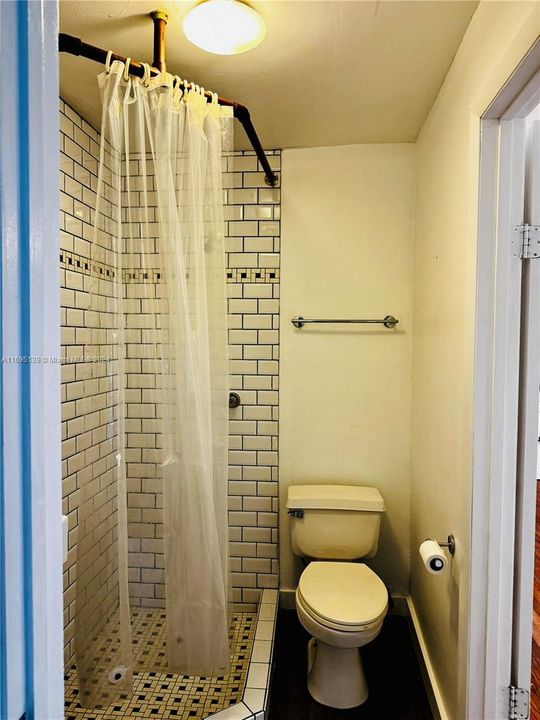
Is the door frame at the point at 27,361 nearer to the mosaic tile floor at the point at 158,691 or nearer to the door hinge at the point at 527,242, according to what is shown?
the mosaic tile floor at the point at 158,691

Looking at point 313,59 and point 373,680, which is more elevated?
point 313,59

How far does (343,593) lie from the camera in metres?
1.88

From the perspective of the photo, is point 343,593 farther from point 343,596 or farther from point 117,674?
point 117,674

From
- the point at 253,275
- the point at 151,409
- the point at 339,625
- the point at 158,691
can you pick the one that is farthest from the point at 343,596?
the point at 253,275

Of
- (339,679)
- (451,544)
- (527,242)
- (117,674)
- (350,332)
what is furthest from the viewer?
(350,332)

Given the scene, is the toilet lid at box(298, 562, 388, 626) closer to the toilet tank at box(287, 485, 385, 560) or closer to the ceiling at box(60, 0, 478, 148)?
the toilet tank at box(287, 485, 385, 560)

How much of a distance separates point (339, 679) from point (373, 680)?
23cm

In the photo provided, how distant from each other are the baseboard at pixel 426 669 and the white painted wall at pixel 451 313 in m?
0.03

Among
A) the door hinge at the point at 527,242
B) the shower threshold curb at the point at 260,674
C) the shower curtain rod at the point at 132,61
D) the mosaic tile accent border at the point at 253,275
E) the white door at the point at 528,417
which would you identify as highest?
the shower curtain rod at the point at 132,61

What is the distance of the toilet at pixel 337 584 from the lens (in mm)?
1750

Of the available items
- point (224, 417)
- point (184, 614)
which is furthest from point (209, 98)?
point (184, 614)

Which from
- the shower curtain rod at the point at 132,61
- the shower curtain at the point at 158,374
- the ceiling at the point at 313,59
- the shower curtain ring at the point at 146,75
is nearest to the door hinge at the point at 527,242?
the ceiling at the point at 313,59

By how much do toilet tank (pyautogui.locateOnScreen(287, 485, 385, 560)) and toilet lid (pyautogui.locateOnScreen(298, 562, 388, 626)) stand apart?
11 centimetres

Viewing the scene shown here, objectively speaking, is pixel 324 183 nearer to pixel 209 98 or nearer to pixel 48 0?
A: pixel 209 98
